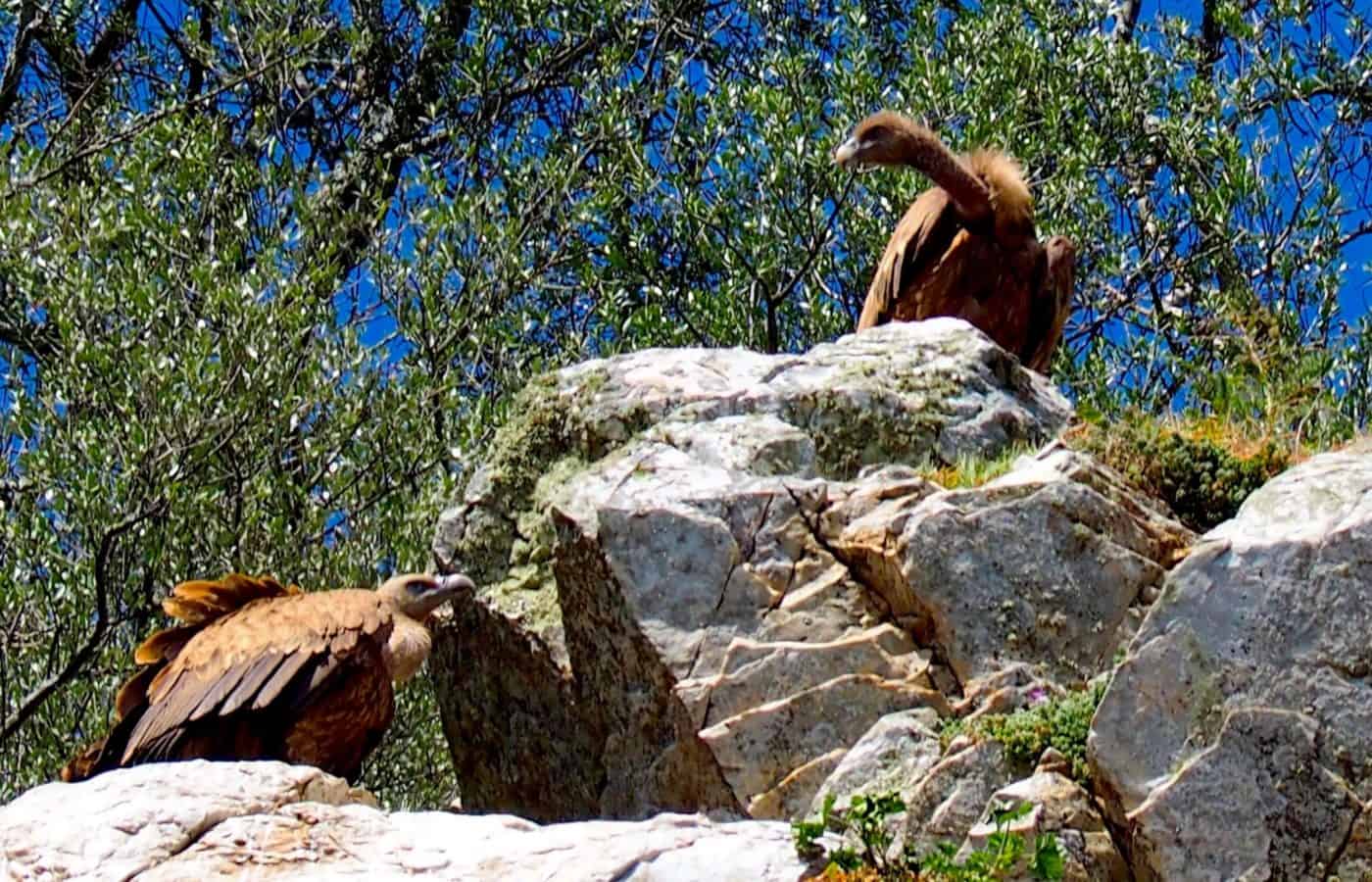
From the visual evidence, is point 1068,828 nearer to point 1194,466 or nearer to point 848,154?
point 1194,466

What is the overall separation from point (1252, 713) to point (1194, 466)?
83.8 inches

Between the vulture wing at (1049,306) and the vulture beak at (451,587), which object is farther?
the vulture wing at (1049,306)

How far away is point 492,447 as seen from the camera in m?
8.83

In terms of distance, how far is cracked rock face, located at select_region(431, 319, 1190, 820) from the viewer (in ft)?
22.7

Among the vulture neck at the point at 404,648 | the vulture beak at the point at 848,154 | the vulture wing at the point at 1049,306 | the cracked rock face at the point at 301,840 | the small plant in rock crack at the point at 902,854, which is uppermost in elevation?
the vulture beak at the point at 848,154

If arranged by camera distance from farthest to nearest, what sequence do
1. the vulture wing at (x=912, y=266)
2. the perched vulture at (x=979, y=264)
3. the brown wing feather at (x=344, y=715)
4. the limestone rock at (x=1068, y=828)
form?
the vulture wing at (x=912, y=266)
the perched vulture at (x=979, y=264)
the brown wing feather at (x=344, y=715)
the limestone rock at (x=1068, y=828)

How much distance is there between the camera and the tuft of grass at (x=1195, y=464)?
771 cm

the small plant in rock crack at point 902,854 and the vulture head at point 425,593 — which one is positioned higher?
the vulture head at point 425,593

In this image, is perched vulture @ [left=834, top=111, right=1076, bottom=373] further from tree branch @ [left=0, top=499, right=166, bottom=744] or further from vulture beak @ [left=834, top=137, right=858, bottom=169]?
tree branch @ [left=0, top=499, right=166, bottom=744]

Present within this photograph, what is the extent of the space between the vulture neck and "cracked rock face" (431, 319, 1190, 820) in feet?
0.68

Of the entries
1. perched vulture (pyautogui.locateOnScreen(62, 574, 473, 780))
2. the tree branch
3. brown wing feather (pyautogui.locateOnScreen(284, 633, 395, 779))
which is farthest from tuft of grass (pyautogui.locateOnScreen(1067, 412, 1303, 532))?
the tree branch

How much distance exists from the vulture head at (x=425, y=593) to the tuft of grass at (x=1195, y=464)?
234 centimetres

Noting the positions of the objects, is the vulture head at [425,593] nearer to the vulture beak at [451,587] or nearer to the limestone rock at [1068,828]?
the vulture beak at [451,587]

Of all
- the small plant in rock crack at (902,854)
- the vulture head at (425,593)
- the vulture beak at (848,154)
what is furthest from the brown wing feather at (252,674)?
the vulture beak at (848,154)
